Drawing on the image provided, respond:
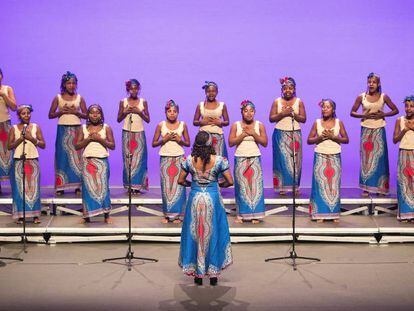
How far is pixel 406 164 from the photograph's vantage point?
1138 cm

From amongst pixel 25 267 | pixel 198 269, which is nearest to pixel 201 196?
pixel 198 269

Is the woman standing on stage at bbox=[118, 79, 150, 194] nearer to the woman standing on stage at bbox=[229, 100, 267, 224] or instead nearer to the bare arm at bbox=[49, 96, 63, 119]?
the bare arm at bbox=[49, 96, 63, 119]

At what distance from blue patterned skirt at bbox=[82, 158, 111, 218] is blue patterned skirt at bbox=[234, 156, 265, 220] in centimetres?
147

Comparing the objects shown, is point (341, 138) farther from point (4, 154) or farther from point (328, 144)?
point (4, 154)

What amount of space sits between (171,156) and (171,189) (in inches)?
15.0

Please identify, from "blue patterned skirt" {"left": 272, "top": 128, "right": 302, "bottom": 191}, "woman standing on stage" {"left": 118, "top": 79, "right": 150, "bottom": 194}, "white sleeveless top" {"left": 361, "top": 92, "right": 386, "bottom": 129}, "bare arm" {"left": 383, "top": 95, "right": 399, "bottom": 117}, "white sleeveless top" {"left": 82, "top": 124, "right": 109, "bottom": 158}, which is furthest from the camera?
"woman standing on stage" {"left": 118, "top": 79, "right": 150, "bottom": 194}

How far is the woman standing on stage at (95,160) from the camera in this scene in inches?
439

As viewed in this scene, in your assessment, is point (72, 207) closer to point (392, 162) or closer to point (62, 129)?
point (62, 129)

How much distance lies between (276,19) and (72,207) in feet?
13.5

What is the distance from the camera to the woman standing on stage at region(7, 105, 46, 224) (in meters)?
11.1

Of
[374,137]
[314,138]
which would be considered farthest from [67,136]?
[374,137]

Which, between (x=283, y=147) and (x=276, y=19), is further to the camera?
(x=276, y=19)

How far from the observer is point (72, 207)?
41.0ft

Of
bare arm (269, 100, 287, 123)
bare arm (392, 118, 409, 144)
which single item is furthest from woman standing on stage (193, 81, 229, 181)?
bare arm (392, 118, 409, 144)
